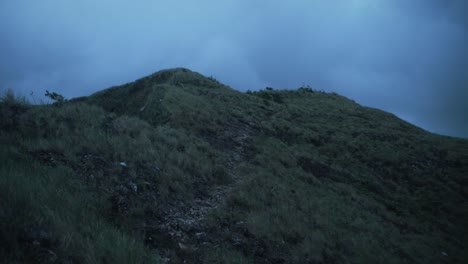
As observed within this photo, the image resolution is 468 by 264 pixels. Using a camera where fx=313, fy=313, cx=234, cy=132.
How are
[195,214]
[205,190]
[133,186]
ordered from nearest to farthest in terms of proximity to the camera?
[133,186] < [195,214] < [205,190]

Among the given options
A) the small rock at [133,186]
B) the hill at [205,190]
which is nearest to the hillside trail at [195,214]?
the hill at [205,190]

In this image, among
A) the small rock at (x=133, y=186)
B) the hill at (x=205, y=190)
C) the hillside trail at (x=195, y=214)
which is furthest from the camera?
the small rock at (x=133, y=186)

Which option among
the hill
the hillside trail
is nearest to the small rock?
the hill

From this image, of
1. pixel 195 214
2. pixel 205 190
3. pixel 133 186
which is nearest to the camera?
pixel 133 186

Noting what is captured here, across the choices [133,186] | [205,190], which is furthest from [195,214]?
[133,186]

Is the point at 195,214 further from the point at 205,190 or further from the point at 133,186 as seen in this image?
the point at 133,186

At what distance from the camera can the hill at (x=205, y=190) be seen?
5391 mm

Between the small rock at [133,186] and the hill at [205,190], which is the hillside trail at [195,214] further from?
the small rock at [133,186]

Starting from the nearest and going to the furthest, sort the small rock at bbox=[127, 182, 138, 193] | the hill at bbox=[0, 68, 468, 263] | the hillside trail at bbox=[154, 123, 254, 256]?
1. the hill at bbox=[0, 68, 468, 263]
2. the hillside trail at bbox=[154, 123, 254, 256]
3. the small rock at bbox=[127, 182, 138, 193]

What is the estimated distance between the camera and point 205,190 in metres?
10.0

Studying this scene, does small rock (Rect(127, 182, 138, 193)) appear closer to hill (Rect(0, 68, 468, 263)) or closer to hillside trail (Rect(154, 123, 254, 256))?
hill (Rect(0, 68, 468, 263))

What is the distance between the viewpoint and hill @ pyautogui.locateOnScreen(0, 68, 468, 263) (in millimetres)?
5391

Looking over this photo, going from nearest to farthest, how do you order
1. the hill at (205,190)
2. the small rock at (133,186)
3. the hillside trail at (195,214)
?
the hill at (205,190)
the hillside trail at (195,214)
the small rock at (133,186)

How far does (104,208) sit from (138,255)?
5.93ft
